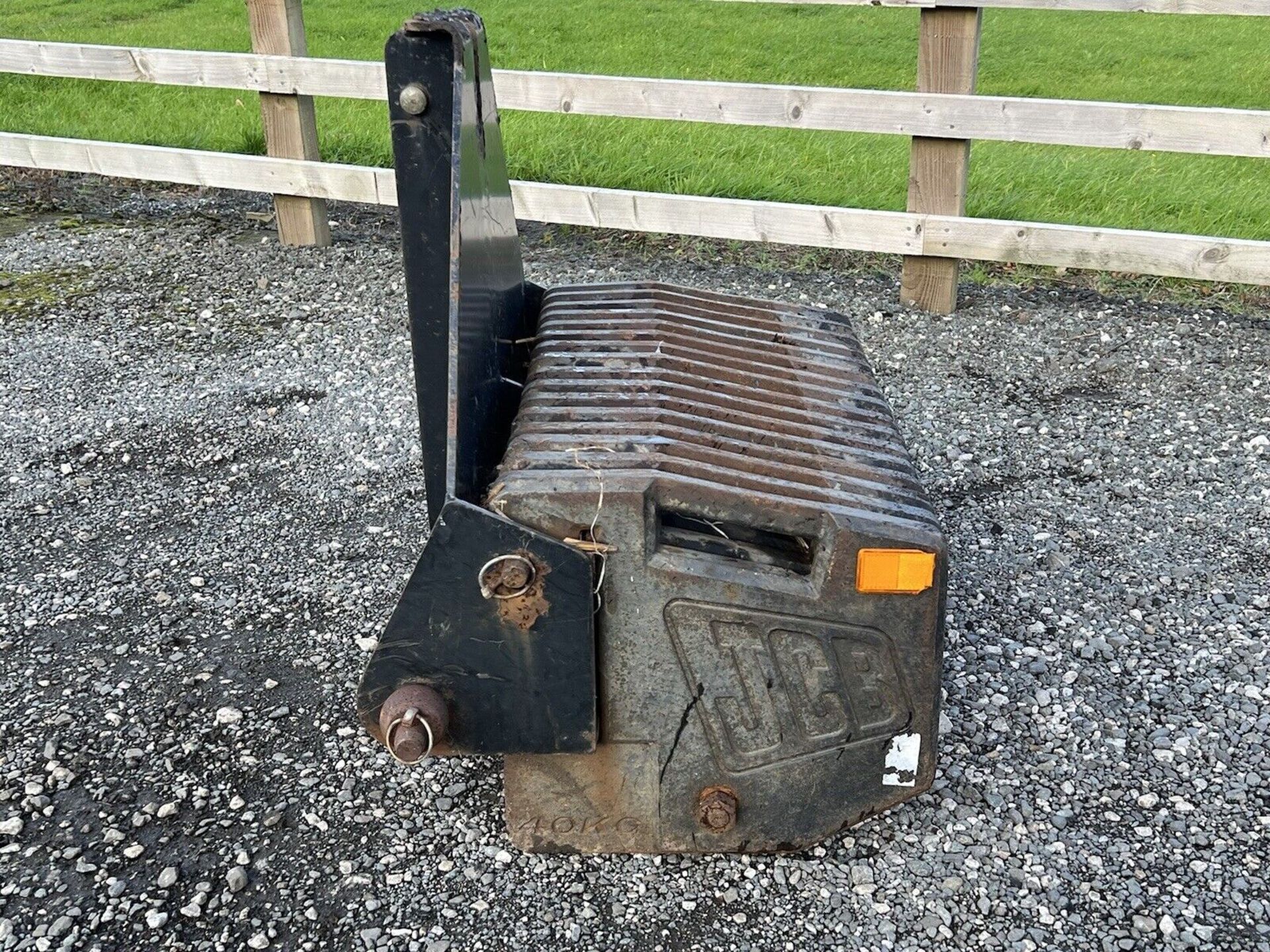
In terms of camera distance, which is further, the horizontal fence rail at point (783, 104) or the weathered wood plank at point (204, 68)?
the weathered wood plank at point (204, 68)

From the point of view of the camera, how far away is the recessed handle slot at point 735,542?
231 centimetres

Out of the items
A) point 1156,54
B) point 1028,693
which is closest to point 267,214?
point 1028,693

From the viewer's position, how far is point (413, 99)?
7.21 feet

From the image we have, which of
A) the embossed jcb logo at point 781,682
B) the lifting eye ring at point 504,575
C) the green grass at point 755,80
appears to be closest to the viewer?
the lifting eye ring at point 504,575

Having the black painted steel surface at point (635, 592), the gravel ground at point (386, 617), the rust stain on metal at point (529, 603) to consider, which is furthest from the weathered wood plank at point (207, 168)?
the rust stain on metal at point (529, 603)

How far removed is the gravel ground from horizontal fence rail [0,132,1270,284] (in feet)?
1.10

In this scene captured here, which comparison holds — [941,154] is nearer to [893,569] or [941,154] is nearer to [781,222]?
[781,222]

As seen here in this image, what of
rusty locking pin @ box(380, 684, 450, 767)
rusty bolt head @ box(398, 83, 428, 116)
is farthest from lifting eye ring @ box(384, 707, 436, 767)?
rusty bolt head @ box(398, 83, 428, 116)

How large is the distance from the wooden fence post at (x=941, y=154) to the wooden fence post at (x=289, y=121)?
2862mm

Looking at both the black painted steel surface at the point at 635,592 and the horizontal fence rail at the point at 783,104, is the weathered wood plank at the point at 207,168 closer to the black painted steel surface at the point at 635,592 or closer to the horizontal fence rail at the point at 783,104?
the horizontal fence rail at the point at 783,104

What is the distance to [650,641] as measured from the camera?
7.55 feet

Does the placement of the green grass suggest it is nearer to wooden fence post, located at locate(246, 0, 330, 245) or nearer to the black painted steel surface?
wooden fence post, located at locate(246, 0, 330, 245)

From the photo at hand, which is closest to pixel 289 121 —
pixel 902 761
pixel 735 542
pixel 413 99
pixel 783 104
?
pixel 783 104

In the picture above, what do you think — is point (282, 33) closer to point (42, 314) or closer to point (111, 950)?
point (42, 314)
